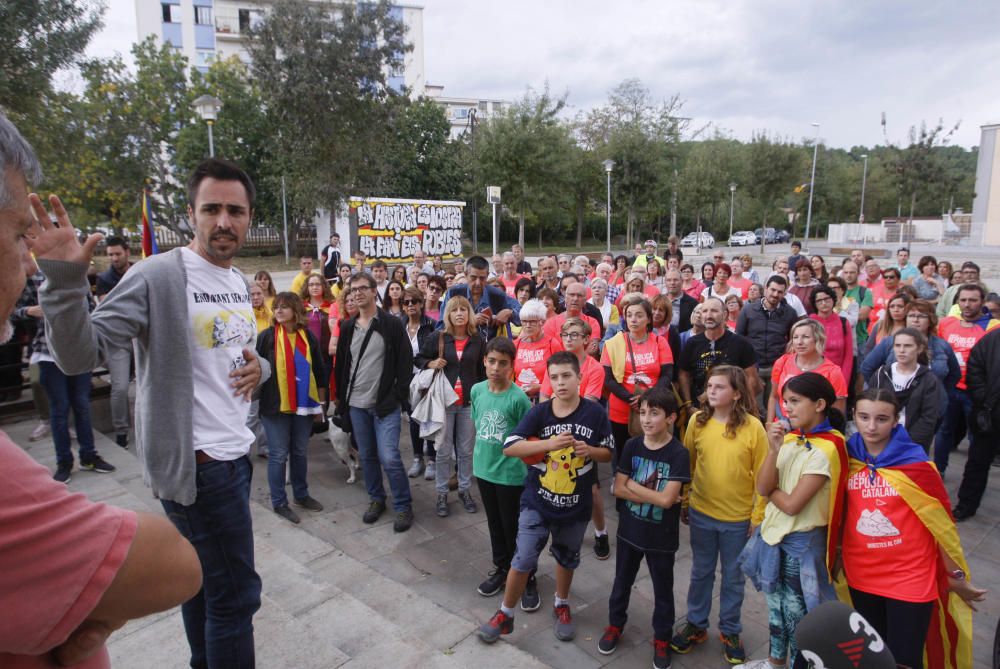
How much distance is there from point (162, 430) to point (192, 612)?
86cm

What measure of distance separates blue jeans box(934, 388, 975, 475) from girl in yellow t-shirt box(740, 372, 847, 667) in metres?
3.53

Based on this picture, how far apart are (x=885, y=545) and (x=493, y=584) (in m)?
2.38

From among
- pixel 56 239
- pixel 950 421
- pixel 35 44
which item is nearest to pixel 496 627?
pixel 56 239

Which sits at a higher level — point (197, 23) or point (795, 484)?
point (197, 23)

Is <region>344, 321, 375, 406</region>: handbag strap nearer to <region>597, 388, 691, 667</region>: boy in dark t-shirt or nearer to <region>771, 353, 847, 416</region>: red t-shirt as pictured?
<region>597, 388, 691, 667</region>: boy in dark t-shirt

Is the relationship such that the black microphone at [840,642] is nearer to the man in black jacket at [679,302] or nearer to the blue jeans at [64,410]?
the blue jeans at [64,410]

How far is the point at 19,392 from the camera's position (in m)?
7.12

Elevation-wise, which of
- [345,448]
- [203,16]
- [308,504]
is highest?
[203,16]

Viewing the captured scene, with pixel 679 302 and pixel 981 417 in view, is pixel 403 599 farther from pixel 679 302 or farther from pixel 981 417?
pixel 679 302

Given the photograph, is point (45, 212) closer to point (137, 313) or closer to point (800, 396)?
point (137, 313)

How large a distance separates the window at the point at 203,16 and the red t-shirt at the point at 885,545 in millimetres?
53470

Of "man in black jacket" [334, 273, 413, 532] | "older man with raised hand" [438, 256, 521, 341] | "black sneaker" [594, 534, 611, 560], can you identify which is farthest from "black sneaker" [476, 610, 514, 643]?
"older man with raised hand" [438, 256, 521, 341]

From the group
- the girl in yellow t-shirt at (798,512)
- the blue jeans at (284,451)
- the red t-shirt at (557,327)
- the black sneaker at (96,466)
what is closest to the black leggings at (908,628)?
the girl in yellow t-shirt at (798,512)

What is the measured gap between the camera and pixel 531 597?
4000 mm
